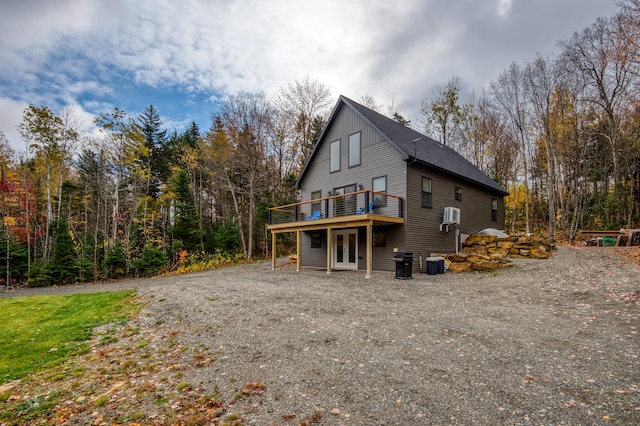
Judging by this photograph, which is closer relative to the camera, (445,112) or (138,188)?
(138,188)

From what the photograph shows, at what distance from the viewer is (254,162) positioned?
69.7 feet

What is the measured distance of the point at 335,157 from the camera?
1539cm

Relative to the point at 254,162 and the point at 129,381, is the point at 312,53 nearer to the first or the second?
the point at 254,162

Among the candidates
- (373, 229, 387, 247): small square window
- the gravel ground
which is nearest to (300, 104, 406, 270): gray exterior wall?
(373, 229, 387, 247): small square window

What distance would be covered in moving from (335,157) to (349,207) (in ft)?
9.77

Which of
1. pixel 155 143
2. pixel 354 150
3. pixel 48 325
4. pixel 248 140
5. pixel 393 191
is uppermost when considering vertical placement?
pixel 155 143

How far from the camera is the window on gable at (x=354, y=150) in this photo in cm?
1429

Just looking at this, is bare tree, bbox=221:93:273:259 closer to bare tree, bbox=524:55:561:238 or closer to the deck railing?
the deck railing

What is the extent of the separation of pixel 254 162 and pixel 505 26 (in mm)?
16270

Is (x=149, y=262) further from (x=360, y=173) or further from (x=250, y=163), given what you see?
(x=360, y=173)

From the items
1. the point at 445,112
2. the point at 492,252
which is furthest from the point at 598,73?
the point at 492,252

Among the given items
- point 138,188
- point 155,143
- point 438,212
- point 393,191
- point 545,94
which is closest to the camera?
point 393,191

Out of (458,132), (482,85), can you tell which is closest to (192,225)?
(458,132)

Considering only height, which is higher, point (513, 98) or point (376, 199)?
point (513, 98)
